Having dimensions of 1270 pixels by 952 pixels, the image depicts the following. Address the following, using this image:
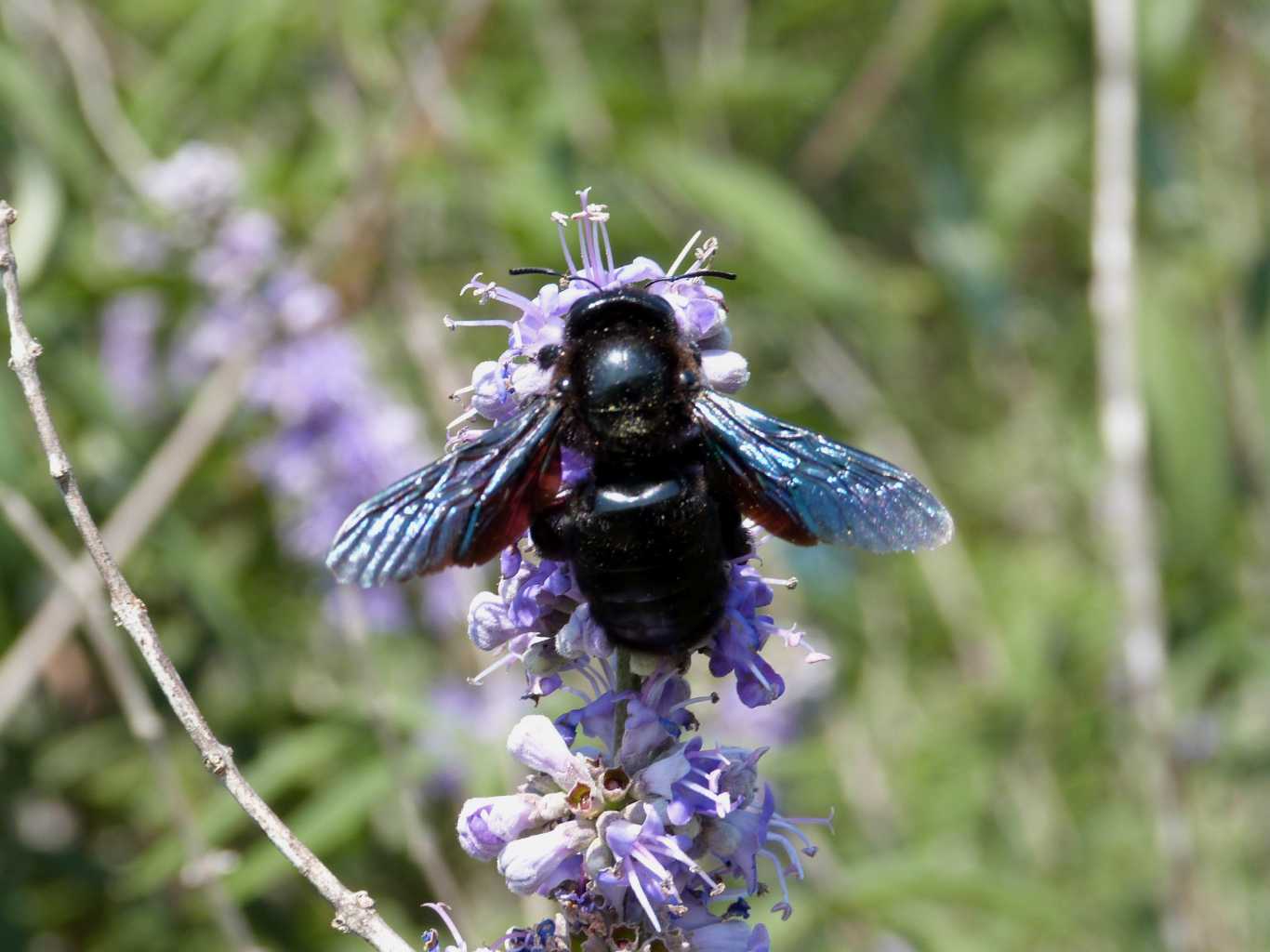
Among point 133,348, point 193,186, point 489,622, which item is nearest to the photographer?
point 489,622

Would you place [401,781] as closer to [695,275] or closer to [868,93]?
[695,275]

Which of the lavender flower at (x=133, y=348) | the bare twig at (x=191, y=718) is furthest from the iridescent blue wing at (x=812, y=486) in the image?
the lavender flower at (x=133, y=348)

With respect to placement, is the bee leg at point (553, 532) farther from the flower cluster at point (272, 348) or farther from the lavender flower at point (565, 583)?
the flower cluster at point (272, 348)

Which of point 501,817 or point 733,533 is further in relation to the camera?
point 733,533

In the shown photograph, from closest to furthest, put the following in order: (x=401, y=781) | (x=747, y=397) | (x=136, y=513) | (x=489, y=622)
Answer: (x=489, y=622), (x=401, y=781), (x=136, y=513), (x=747, y=397)

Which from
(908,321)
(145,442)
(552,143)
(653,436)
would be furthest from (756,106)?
(653,436)

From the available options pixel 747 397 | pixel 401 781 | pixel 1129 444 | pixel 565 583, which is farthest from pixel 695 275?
pixel 747 397
